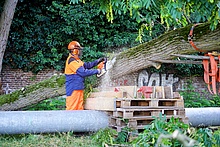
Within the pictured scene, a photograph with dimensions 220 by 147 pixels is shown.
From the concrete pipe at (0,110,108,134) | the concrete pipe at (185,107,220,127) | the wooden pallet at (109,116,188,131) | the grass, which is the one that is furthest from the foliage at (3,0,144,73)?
the wooden pallet at (109,116,188,131)

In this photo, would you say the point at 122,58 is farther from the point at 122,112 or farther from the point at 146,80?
the point at 146,80

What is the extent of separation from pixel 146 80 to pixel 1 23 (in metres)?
5.60

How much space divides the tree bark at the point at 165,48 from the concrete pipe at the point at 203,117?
3.61 feet

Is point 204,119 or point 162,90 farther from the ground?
point 162,90

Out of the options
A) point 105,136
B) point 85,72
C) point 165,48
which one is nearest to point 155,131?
point 105,136

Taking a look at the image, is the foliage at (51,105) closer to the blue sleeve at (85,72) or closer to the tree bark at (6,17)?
the tree bark at (6,17)

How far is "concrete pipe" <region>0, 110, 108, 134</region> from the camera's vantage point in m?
5.12

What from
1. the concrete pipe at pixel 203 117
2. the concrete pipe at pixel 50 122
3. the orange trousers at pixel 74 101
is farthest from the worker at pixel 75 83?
the concrete pipe at pixel 203 117

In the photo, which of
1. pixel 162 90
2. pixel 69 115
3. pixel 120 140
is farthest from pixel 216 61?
pixel 69 115

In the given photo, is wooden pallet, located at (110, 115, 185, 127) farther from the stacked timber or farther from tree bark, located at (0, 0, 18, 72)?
tree bark, located at (0, 0, 18, 72)

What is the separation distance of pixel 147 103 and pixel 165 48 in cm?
115

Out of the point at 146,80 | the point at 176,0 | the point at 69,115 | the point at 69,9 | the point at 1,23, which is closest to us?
the point at 176,0

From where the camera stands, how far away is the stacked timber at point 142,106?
15.8ft

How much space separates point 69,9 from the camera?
11844 mm
